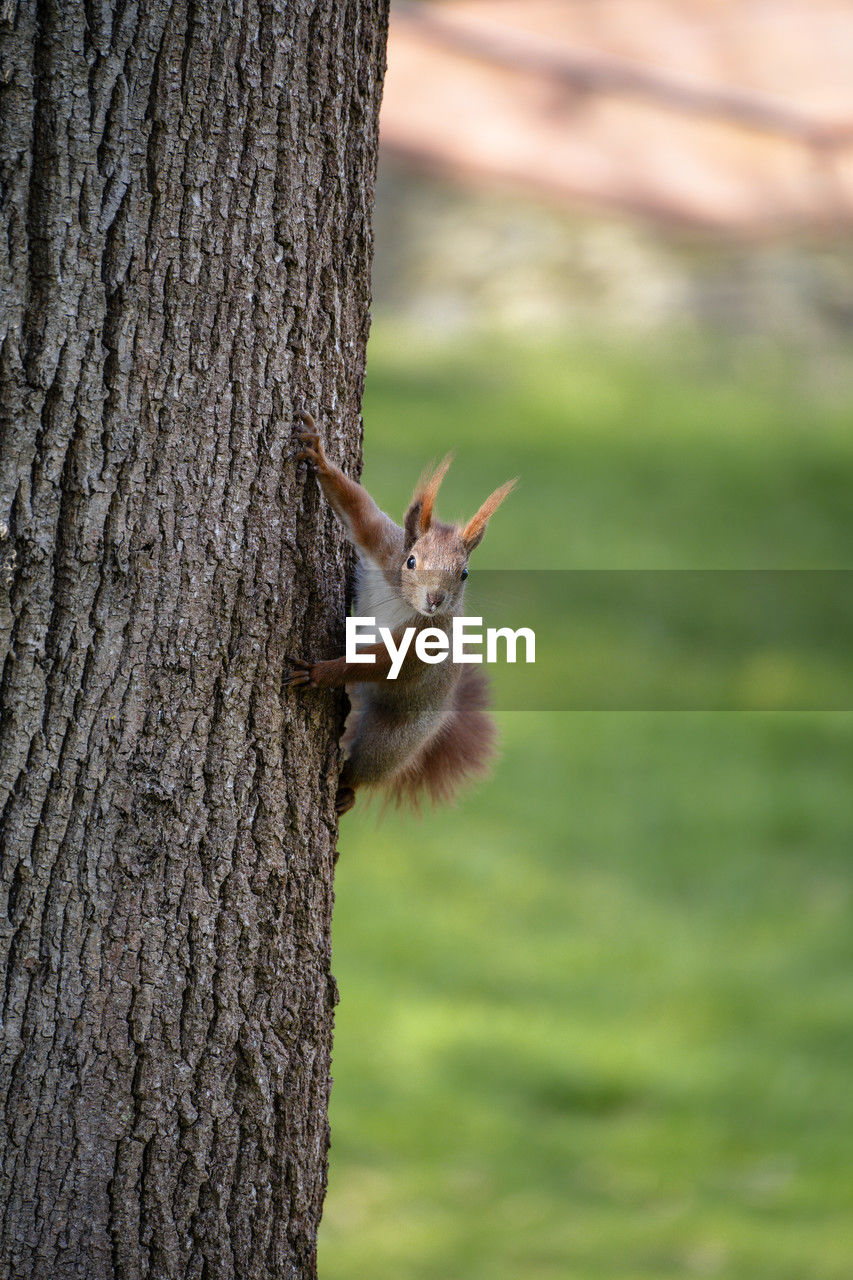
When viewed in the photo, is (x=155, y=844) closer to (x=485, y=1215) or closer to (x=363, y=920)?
(x=485, y=1215)

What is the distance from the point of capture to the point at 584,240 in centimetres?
892

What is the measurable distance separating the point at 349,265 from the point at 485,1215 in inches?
123

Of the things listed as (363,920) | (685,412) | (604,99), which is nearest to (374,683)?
(363,920)

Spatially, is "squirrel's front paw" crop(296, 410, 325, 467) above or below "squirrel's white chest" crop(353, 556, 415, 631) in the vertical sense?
above

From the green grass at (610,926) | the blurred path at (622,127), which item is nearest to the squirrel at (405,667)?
the green grass at (610,926)

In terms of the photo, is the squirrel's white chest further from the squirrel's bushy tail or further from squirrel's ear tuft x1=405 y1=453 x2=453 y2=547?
the squirrel's bushy tail

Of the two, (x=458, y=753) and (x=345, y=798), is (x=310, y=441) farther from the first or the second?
(x=458, y=753)

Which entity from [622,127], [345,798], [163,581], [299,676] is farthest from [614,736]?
[163,581]

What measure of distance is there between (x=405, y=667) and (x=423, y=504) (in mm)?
255

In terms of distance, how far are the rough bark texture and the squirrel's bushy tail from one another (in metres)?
0.44

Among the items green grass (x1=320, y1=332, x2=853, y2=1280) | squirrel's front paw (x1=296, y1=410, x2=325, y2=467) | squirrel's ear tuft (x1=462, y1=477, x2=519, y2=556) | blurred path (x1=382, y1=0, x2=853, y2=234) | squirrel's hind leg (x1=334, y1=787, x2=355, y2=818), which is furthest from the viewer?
blurred path (x1=382, y1=0, x2=853, y2=234)

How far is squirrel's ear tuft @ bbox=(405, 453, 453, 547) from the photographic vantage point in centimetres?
200

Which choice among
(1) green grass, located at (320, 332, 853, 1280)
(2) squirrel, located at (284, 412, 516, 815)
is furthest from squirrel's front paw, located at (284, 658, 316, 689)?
(1) green grass, located at (320, 332, 853, 1280)

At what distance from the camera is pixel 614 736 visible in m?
7.80
